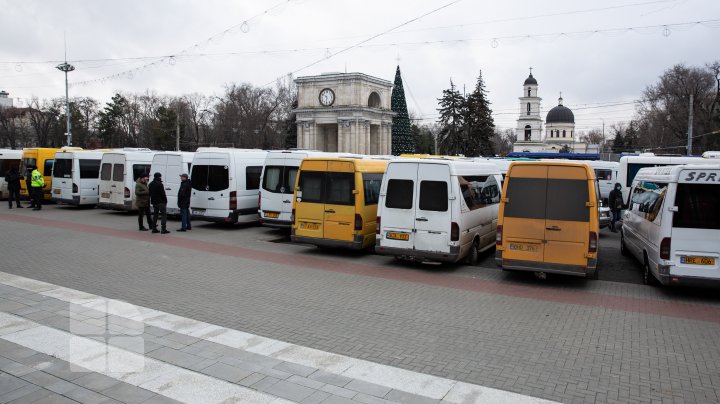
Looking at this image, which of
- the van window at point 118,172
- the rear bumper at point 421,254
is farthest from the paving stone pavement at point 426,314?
the van window at point 118,172

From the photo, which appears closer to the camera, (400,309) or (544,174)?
(400,309)

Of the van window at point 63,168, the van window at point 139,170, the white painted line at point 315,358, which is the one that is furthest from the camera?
the van window at point 63,168

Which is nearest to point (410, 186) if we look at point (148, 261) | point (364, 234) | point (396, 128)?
point (364, 234)

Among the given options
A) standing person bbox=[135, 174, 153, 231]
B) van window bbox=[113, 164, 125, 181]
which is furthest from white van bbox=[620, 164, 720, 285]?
van window bbox=[113, 164, 125, 181]

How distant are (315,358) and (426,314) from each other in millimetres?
2613

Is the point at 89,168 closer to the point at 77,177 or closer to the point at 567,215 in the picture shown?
the point at 77,177

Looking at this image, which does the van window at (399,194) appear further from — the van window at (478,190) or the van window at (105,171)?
the van window at (105,171)

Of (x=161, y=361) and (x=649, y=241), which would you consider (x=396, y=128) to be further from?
(x=161, y=361)

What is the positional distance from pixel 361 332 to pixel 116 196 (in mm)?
17072

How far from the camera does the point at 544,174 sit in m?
10.4

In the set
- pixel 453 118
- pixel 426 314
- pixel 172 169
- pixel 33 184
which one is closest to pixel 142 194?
pixel 172 169

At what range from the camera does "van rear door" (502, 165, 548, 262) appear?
10.3 m

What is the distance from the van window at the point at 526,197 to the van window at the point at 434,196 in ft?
4.90

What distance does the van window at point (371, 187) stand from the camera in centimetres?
1324
